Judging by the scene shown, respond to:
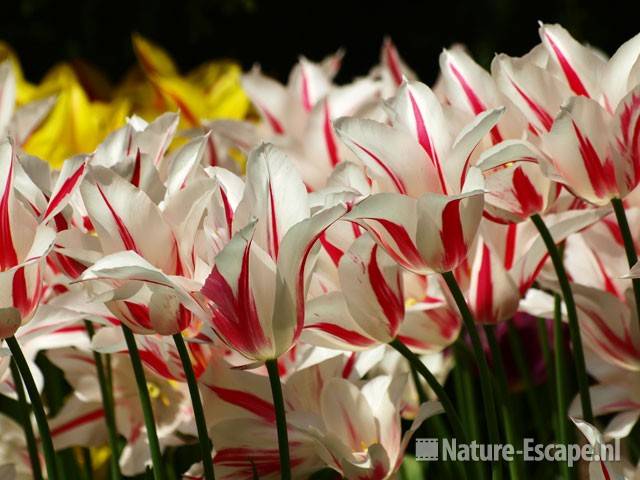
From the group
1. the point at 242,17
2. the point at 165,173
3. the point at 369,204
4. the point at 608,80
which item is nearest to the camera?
the point at 369,204

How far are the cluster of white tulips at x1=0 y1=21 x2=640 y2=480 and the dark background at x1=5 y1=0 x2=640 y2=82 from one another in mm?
1931

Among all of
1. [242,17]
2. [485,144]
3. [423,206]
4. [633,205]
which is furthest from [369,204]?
[242,17]

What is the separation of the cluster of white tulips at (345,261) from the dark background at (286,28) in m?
1.93

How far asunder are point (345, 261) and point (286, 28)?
99.4 inches

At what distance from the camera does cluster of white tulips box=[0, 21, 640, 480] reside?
1.98ft

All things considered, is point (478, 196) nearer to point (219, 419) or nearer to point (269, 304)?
point (269, 304)

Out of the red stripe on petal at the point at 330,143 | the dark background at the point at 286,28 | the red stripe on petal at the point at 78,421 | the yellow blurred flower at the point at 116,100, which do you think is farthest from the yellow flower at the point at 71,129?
the dark background at the point at 286,28

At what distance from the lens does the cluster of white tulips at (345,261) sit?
23.7 inches

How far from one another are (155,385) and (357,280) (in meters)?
0.29

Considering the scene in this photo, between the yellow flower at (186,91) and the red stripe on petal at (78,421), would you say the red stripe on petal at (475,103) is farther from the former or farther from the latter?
the yellow flower at (186,91)

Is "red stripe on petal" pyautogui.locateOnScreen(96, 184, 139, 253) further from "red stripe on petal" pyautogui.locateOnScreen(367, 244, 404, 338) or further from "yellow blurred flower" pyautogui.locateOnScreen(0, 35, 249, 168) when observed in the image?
"yellow blurred flower" pyautogui.locateOnScreen(0, 35, 249, 168)

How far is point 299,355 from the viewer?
78 centimetres

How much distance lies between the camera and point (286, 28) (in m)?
3.12

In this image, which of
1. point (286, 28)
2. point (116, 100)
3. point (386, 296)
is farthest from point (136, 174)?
point (286, 28)
